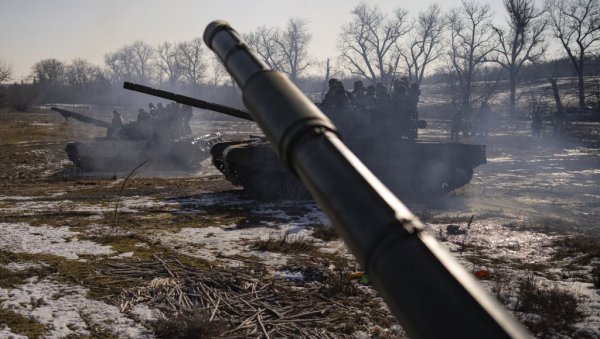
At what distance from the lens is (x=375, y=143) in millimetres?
15328

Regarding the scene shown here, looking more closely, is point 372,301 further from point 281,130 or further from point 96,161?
point 96,161

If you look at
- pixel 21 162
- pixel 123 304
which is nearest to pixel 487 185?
pixel 123 304

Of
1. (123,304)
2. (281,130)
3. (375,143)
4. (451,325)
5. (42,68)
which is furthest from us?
(42,68)

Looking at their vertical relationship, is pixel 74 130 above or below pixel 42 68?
Answer: below

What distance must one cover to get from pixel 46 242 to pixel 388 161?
9.59 meters

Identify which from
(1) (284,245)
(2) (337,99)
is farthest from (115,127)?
(1) (284,245)

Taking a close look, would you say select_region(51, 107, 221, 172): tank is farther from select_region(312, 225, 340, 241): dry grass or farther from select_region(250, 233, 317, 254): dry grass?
select_region(250, 233, 317, 254): dry grass

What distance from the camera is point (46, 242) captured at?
8945 millimetres

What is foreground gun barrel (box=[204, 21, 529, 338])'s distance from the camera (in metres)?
1.22

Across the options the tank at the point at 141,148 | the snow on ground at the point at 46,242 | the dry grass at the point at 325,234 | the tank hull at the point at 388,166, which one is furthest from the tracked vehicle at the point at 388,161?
the tank at the point at 141,148

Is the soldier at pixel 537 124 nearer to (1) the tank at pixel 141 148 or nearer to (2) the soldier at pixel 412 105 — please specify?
(2) the soldier at pixel 412 105

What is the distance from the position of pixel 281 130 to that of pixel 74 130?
4067cm

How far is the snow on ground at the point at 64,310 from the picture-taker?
5.46 m

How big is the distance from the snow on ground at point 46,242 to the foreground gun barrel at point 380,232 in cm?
729
